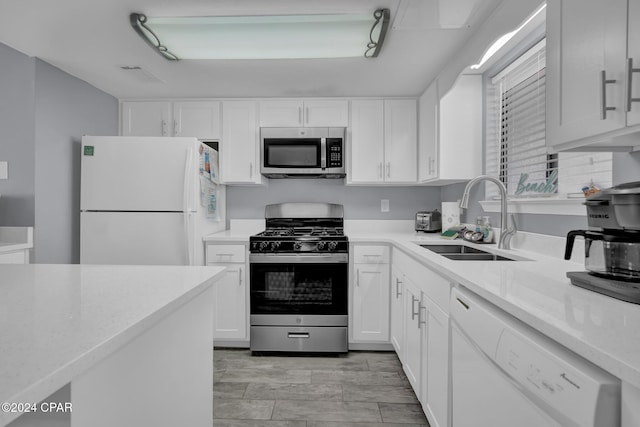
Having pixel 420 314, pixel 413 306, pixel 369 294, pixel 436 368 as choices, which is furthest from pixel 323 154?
pixel 436 368

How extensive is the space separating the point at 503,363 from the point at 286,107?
9.00ft

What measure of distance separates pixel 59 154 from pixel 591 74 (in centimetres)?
319

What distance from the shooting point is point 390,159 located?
3146 millimetres

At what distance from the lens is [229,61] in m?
2.38

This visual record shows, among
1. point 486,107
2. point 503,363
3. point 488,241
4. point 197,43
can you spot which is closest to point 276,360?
point 488,241

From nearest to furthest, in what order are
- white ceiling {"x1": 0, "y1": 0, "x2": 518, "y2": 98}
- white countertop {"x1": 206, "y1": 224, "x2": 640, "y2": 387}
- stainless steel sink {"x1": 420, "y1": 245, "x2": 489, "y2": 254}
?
1. white countertop {"x1": 206, "y1": 224, "x2": 640, "y2": 387}
2. white ceiling {"x1": 0, "y1": 0, "x2": 518, "y2": 98}
3. stainless steel sink {"x1": 420, "y1": 245, "x2": 489, "y2": 254}

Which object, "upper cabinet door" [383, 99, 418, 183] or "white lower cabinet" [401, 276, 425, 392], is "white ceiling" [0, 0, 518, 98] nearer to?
"upper cabinet door" [383, 99, 418, 183]

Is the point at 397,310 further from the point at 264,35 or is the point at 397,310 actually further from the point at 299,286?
the point at 264,35

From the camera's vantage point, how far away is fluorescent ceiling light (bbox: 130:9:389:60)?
6.05 ft

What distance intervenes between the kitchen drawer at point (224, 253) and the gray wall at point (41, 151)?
1.06 m

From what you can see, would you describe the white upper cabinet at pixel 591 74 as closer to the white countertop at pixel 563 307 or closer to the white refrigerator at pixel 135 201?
the white countertop at pixel 563 307

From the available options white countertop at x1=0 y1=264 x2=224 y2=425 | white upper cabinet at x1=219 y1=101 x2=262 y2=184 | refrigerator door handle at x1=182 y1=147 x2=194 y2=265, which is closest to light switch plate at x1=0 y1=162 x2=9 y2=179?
refrigerator door handle at x1=182 y1=147 x2=194 y2=265

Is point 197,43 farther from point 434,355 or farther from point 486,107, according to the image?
point 434,355

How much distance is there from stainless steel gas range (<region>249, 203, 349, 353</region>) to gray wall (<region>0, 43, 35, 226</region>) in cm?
159
